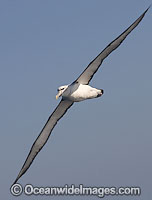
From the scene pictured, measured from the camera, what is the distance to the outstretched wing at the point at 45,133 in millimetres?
23750

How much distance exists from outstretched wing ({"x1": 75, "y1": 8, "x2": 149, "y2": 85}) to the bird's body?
16.5 inches

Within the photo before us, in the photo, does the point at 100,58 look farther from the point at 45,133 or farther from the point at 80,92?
the point at 45,133

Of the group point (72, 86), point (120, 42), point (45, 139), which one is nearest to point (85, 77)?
point (72, 86)

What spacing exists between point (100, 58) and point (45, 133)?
18.9 ft

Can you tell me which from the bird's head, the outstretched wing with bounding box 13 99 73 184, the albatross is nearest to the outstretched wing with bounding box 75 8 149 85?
the albatross

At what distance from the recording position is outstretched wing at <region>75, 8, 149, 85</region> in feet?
66.2

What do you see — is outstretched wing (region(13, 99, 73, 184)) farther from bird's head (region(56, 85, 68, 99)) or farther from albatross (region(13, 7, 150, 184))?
bird's head (region(56, 85, 68, 99))

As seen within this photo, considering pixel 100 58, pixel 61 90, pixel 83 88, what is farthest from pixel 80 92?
pixel 100 58

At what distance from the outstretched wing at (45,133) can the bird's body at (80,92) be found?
76.0 inches

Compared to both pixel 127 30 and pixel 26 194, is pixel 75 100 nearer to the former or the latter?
pixel 127 30

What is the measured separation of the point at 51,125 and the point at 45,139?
0.91 m

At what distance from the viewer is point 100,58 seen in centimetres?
2131

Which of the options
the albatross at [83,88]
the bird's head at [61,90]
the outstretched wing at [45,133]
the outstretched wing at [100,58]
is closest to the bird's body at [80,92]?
the albatross at [83,88]

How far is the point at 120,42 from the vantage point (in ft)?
68.0
